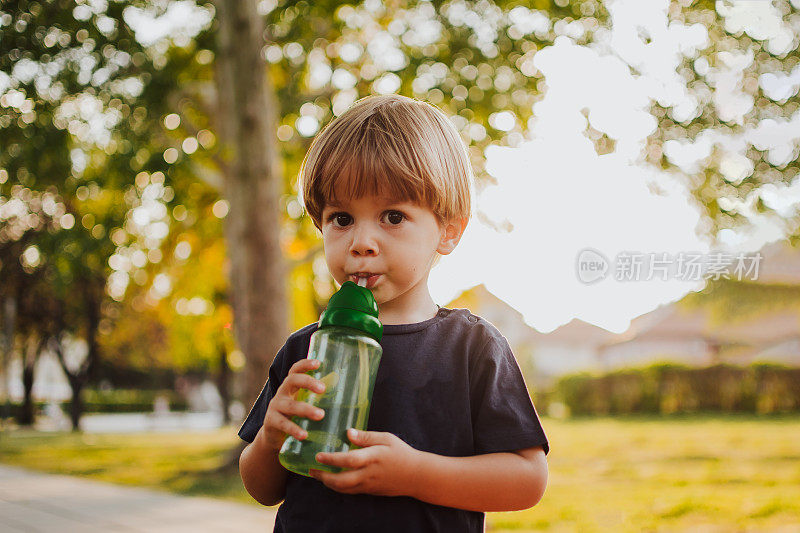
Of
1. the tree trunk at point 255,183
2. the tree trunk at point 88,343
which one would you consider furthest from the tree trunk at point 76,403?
the tree trunk at point 255,183

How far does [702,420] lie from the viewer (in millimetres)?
22000

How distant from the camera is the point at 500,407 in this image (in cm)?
136

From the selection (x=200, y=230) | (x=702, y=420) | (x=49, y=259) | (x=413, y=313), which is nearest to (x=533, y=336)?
(x=702, y=420)

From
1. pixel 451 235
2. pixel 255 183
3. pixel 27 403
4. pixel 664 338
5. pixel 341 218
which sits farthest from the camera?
pixel 664 338

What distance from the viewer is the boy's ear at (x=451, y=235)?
4.95ft

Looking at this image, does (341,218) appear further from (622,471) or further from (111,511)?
(622,471)

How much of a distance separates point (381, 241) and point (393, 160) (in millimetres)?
145

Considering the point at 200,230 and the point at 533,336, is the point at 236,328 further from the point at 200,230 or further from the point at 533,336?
the point at 533,336

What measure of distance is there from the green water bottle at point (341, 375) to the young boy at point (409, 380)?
32 millimetres

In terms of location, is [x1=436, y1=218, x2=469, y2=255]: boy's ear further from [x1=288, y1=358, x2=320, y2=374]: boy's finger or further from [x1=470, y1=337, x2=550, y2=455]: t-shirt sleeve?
[x1=288, y1=358, x2=320, y2=374]: boy's finger

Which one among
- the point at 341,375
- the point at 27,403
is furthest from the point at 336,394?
the point at 27,403

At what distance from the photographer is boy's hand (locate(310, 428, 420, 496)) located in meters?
1.21

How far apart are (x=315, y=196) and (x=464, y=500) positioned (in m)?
0.61

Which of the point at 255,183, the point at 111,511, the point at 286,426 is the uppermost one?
the point at 255,183
